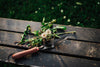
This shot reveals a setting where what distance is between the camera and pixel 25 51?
1.24 m

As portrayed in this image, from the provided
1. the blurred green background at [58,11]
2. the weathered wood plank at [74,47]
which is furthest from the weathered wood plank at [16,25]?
the blurred green background at [58,11]

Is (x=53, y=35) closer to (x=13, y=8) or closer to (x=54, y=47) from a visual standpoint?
(x=54, y=47)

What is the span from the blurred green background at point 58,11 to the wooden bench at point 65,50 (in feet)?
2.81

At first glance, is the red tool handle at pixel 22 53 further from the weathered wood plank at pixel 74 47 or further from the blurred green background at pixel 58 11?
the blurred green background at pixel 58 11

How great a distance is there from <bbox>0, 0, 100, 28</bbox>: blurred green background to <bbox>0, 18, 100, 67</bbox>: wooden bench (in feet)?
2.81

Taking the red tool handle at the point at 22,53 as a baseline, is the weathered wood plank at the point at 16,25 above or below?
above

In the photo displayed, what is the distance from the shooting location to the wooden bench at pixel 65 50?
3.97ft

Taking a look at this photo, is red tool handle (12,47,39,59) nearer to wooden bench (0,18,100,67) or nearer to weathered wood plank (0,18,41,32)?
wooden bench (0,18,100,67)

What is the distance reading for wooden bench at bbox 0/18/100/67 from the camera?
3.97 feet

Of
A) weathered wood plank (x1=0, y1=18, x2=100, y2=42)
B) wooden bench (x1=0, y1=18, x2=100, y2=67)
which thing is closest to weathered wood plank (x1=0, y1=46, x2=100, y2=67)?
wooden bench (x1=0, y1=18, x2=100, y2=67)

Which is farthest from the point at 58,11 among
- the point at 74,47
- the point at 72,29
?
the point at 74,47

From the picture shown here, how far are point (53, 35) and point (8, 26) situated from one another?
683mm

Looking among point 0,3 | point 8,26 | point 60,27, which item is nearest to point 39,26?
point 60,27

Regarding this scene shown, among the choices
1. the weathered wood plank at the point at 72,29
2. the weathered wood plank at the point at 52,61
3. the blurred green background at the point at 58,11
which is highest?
the blurred green background at the point at 58,11
